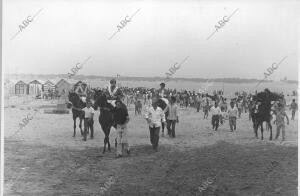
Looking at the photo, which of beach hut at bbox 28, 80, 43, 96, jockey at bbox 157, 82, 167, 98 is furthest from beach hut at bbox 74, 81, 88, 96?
jockey at bbox 157, 82, 167, 98

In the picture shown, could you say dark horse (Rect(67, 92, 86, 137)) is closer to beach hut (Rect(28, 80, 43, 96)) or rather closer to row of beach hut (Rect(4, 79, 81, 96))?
row of beach hut (Rect(4, 79, 81, 96))

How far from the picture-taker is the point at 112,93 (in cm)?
1102

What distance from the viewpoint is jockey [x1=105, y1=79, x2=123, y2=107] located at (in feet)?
35.8

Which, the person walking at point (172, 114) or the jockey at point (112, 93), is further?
the person walking at point (172, 114)

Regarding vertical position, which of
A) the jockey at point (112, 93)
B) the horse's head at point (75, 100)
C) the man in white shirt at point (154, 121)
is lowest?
the man in white shirt at point (154, 121)

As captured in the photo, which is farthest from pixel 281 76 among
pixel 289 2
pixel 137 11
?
pixel 137 11

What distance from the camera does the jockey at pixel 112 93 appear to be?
10.9 meters

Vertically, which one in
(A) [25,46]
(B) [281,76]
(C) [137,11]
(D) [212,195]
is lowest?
(D) [212,195]

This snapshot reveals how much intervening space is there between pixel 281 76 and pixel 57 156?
22.2ft

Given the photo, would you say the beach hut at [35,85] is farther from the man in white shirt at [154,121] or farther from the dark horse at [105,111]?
the man in white shirt at [154,121]

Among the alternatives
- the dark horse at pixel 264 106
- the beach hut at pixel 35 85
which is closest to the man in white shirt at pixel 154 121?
the dark horse at pixel 264 106

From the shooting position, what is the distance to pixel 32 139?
12242 millimetres

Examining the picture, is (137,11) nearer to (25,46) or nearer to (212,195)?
(25,46)

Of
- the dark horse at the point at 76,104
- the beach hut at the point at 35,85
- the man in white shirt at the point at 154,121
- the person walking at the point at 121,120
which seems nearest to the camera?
the person walking at the point at 121,120
